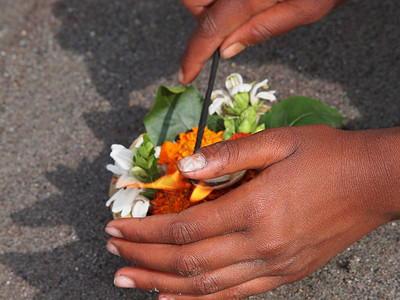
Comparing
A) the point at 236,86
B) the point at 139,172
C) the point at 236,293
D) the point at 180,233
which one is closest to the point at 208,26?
the point at 236,86

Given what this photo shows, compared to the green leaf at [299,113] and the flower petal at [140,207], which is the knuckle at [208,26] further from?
the flower petal at [140,207]

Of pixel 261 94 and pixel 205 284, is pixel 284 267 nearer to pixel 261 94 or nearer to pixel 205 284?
pixel 205 284

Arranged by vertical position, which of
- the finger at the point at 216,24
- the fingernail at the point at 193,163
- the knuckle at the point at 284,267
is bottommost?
the knuckle at the point at 284,267

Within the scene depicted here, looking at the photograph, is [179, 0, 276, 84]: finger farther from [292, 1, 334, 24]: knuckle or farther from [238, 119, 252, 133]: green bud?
[238, 119, 252, 133]: green bud

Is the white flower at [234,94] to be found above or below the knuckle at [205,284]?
above

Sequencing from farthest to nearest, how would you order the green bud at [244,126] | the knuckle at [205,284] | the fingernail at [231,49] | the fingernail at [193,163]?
the fingernail at [231,49] → the green bud at [244,126] → the knuckle at [205,284] → the fingernail at [193,163]

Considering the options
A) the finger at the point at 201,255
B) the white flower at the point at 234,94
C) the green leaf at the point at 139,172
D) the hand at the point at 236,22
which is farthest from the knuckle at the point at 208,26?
the finger at the point at 201,255

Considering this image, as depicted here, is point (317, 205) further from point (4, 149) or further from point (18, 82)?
point (18, 82)
